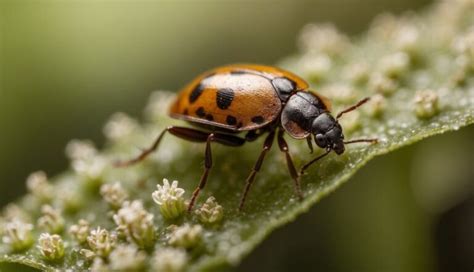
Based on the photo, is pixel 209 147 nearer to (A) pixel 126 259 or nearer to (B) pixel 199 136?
(B) pixel 199 136

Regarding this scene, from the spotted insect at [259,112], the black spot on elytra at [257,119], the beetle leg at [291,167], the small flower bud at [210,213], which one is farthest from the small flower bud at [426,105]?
the small flower bud at [210,213]

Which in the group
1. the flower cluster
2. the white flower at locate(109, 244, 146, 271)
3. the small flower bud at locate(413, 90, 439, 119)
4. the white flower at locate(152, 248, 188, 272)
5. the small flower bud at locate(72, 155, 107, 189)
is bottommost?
the white flower at locate(152, 248, 188, 272)

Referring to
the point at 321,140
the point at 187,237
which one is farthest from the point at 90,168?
the point at 321,140

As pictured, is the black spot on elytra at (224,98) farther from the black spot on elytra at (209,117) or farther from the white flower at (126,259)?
the white flower at (126,259)

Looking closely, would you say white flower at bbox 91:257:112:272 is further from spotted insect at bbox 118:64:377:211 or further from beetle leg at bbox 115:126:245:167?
beetle leg at bbox 115:126:245:167

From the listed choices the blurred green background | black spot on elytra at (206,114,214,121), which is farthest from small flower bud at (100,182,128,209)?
the blurred green background
